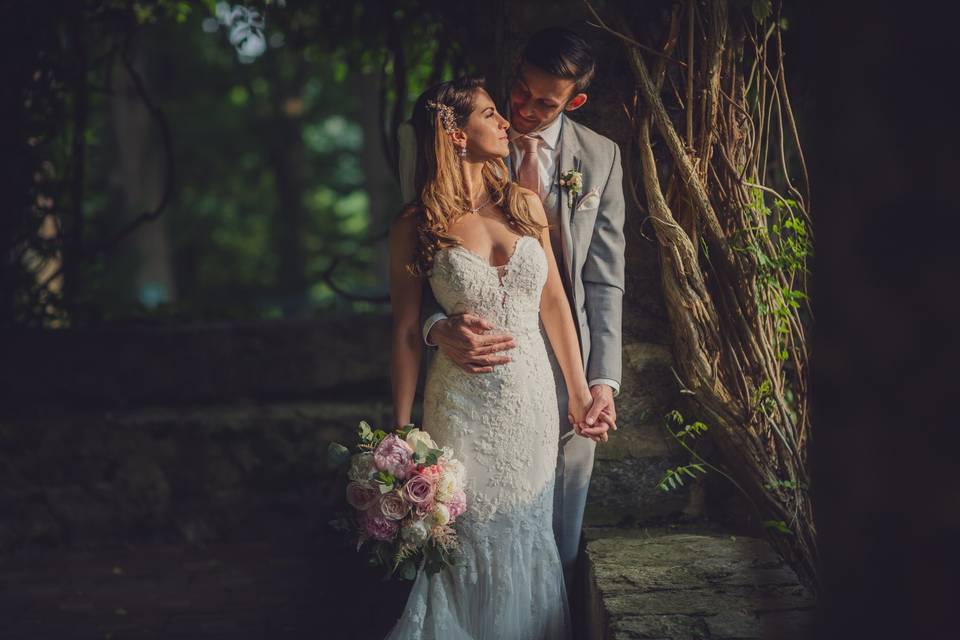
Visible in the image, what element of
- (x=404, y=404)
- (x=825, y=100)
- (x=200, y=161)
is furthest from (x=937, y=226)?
(x=200, y=161)

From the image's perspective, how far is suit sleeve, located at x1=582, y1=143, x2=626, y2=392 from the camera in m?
3.25

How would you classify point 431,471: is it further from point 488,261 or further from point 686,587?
point 686,587

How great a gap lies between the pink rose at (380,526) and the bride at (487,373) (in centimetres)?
25

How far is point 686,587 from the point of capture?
3.02 metres

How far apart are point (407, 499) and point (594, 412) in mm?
704

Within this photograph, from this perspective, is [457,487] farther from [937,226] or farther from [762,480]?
[937,226]

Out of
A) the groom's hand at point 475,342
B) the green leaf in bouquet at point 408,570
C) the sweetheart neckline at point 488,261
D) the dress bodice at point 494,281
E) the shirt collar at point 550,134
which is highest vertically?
the shirt collar at point 550,134

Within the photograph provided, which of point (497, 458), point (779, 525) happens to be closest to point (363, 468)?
point (497, 458)

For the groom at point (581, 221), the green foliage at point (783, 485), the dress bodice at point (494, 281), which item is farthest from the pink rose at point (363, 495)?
the green foliage at point (783, 485)

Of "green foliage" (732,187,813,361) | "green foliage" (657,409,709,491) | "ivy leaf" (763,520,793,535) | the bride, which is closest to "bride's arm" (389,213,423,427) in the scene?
the bride

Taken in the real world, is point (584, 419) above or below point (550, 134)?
below

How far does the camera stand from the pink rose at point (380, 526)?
296 centimetres

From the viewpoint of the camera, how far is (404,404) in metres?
3.24

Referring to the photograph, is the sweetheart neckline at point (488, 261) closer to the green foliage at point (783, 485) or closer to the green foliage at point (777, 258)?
the green foliage at point (777, 258)
